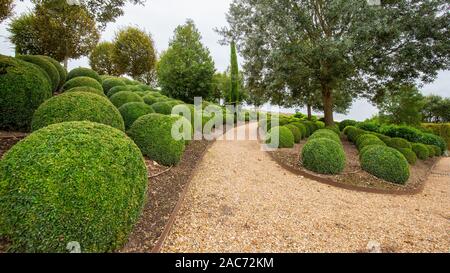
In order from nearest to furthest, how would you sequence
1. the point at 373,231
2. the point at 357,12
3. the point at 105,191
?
the point at 105,191, the point at 373,231, the point at 357,12

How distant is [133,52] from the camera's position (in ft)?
86.5

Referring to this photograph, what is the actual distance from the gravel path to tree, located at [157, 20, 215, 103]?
1205 centimetres

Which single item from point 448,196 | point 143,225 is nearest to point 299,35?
point 448,196

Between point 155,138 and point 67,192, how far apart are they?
3.72m

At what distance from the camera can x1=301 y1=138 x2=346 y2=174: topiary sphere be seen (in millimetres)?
7953

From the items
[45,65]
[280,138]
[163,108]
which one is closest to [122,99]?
[163,108]

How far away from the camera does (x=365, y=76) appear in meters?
13.6

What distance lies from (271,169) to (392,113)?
1776 cm

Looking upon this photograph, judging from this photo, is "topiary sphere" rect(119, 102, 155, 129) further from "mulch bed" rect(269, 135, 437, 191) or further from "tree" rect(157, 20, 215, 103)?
"tree" rect(157, 20, 215, 103)

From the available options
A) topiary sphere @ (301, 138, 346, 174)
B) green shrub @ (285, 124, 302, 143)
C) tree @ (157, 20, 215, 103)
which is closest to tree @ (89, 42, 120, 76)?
tree @ (157, 20, 215, 103)

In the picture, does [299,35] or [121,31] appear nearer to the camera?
[299,35]

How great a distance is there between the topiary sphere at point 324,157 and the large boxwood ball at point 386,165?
3.47 ft

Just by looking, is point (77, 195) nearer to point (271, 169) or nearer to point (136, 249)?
point (136, 249)

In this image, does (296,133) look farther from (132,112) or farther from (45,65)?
(45,65)
